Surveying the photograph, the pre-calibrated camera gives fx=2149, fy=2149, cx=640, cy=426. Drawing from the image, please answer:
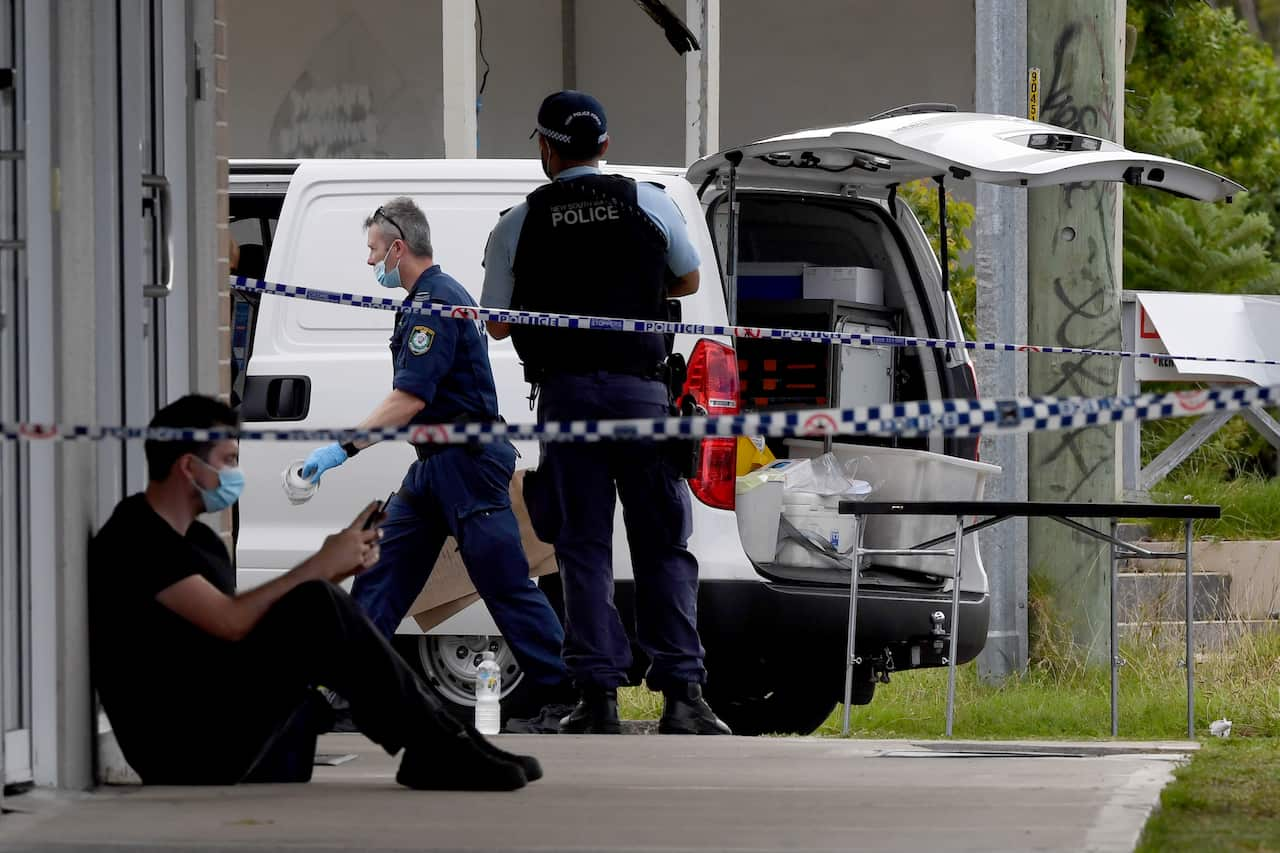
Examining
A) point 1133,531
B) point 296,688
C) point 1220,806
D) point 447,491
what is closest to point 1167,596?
point 1133,531

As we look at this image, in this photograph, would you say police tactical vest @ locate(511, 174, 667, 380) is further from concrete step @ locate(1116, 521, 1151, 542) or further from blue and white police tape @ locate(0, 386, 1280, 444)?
concrete step @ locate(1116, 521, 1151, 542)

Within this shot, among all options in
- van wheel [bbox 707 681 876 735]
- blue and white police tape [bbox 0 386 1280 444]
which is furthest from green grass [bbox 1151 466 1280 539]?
blue and white police tape [bbox 0 386 1280 444]

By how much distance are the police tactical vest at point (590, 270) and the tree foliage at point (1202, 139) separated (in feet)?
26.7

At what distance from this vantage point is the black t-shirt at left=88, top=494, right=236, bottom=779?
14.9ft

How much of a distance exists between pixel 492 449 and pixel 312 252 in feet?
3.41

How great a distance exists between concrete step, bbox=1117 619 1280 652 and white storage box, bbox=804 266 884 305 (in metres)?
2.16

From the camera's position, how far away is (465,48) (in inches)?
412

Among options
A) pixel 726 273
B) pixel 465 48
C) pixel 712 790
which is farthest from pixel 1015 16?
pixel 712 790

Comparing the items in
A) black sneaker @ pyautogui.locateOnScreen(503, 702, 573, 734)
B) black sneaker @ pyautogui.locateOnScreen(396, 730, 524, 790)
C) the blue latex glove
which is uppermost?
the blue latex glove

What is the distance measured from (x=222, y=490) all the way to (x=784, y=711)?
3.33m

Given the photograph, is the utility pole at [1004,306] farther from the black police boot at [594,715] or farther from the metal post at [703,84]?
the metal post at [703,84]

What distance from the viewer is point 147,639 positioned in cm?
457

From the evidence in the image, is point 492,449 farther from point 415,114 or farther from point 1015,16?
point 415,114

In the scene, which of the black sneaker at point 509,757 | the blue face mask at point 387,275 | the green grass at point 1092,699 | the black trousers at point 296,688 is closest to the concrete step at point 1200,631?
the green grass at point 1092,699
